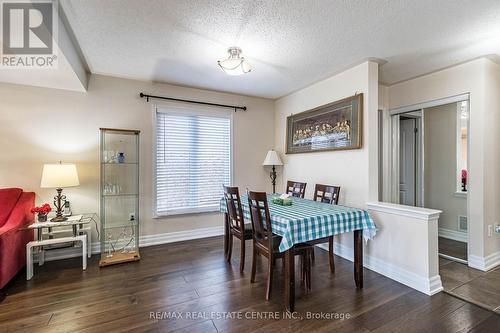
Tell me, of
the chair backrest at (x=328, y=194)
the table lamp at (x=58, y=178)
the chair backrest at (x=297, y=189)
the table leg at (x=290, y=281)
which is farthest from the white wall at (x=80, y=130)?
the table leg at (x=290, y=281)

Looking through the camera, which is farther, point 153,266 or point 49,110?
point 49,110

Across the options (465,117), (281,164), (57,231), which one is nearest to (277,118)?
(281,164)

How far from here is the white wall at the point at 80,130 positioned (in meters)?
3.03

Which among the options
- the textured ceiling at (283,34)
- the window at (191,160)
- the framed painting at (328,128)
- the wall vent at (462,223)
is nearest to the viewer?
the textured ceiling at (283,34)

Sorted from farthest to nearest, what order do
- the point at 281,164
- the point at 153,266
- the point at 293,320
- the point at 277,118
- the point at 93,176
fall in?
the point at 277,118 < the point at 281,164 < the point at 93,176 < the point at 153,266 < the point at 293,320

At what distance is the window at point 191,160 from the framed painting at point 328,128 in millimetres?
1180

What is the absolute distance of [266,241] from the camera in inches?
91.4

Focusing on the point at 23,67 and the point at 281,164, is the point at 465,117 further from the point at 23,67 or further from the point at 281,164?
the point at 23,67

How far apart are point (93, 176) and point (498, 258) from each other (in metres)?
5.36

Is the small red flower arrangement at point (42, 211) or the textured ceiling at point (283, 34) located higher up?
the textured ceiling at point (283, 34)

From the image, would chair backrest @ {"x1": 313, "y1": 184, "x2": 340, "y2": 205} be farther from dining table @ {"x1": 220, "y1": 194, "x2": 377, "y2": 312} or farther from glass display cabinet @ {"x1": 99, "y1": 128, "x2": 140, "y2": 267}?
glass display cabinet @ {"x1": 99, "y1": 128, "x2": 140, "y2": 267}

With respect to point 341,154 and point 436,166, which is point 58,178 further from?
point 436,166

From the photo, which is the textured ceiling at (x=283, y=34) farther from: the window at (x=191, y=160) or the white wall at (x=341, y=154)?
the window at (x=191, y=160)

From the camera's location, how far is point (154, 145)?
12.3 ft
